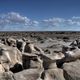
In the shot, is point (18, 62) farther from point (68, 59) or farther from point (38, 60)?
point (68, 59)

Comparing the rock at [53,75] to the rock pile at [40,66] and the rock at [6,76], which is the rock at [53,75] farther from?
the rock at [6,76]

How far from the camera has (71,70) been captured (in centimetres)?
911

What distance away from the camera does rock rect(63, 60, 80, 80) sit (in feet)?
29.0

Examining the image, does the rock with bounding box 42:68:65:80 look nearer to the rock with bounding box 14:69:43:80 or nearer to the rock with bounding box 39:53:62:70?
the rock with bounding box 14:69:43:80

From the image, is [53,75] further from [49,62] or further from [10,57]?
[10,57]

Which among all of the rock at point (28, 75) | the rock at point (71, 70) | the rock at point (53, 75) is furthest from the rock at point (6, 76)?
the rock at point (71, 70)

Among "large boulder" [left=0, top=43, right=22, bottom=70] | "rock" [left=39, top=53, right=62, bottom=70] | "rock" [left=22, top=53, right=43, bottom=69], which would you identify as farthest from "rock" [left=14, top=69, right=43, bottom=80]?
"large boulder" [left=0, top=43, right=22, bottom=70]

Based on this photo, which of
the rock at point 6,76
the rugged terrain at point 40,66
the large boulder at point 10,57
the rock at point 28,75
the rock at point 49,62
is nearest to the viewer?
the rock at point 6,76

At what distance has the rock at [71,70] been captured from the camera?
885 cm

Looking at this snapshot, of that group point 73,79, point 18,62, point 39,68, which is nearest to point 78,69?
point 73,79

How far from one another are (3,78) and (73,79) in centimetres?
246

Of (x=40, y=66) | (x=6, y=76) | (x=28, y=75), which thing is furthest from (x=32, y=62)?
(x=6, y=76)

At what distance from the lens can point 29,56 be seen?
35.3 ft

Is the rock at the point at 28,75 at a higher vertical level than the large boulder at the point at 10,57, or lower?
lower
